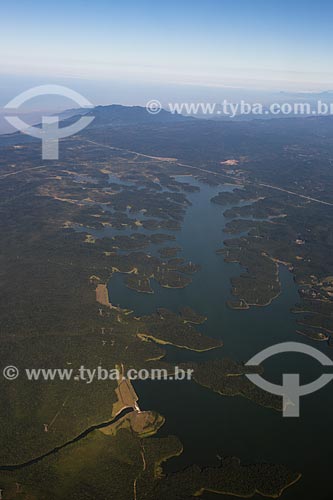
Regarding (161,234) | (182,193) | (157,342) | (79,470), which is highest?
(182,193)

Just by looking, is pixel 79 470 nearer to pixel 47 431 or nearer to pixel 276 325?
pixel 47 431

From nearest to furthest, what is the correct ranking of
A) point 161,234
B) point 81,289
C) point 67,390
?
point 67,390, point 81,289, point 161,234

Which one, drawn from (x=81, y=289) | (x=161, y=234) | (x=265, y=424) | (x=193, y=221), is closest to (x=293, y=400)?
(x=265, y=424)

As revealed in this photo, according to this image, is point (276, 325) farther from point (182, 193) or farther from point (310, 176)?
point (310, 176)

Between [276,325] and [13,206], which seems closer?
[276,325]

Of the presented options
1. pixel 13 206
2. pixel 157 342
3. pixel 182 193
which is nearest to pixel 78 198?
pixel 13 206

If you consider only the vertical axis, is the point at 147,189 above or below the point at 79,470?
above

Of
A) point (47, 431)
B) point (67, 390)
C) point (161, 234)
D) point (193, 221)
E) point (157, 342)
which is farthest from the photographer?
point (193, 221)
